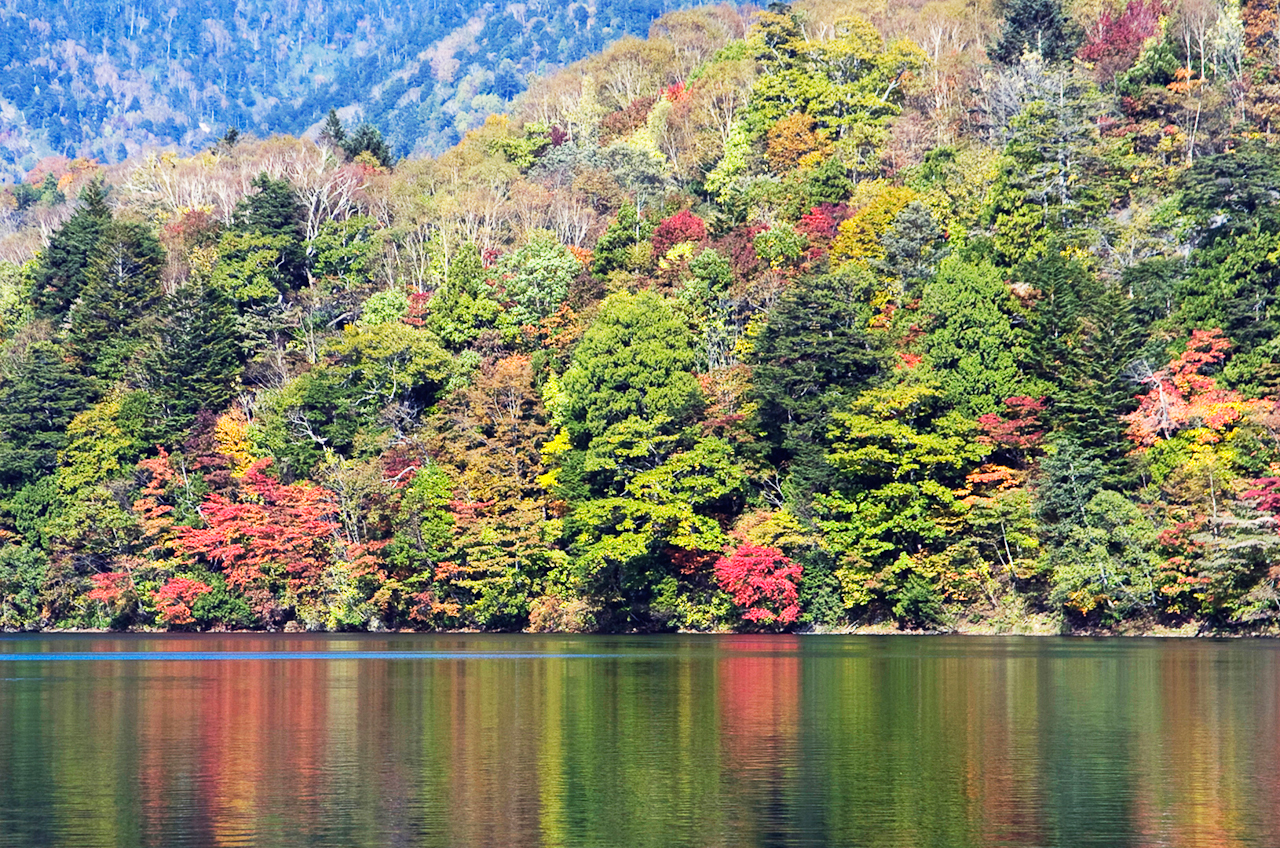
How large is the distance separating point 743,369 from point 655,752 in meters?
45.4

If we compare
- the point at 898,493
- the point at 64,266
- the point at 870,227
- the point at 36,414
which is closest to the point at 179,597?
the point at 36,414

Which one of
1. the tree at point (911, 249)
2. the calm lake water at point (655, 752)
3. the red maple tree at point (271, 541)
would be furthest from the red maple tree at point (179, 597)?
the tree at point (911, 249)

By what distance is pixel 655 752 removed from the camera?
28453mm

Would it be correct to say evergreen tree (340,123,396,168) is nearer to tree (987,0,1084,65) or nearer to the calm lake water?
tree (987,0,1084,65)

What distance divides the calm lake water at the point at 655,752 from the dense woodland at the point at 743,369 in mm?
14634

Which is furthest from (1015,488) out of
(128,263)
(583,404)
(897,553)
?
(128,263)

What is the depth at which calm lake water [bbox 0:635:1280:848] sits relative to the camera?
2150cm

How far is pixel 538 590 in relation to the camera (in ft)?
238

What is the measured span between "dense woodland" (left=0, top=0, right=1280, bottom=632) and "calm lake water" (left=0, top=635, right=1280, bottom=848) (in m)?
14.6

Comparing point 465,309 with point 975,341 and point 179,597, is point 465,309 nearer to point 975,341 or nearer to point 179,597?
point 179,597

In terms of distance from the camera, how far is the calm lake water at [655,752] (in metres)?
21.5

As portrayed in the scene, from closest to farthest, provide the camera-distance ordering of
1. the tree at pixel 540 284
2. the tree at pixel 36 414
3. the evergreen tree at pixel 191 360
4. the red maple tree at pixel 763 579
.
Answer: the red maple tree at pixel 763 579
the tree at pixel 540 284
the evergreen tree at pixel 191 360
the tree at pixel 36 414

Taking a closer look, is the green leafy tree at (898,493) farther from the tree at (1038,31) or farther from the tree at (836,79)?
the tree at (1038,31)

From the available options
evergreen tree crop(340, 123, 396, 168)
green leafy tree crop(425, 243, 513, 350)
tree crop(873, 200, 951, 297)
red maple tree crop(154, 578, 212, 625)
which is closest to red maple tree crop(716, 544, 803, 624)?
tree crop(873, 200, 951, 297)
